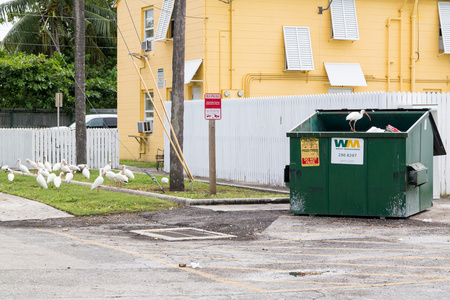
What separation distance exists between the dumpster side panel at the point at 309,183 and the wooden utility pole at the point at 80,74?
30.4 feet

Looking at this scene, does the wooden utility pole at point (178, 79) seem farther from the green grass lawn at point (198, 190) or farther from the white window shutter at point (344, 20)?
the white window shutter at point (344, 20)

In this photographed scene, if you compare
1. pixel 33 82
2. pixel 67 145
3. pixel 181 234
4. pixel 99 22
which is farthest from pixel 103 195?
pixel 99 22

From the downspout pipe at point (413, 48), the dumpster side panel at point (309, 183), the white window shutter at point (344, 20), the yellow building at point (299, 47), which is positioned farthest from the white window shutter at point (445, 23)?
the dumpster side panel at point (309, 183)

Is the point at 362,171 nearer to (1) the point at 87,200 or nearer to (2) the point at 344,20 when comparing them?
(1) the point at 87,200

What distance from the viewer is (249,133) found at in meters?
18.5

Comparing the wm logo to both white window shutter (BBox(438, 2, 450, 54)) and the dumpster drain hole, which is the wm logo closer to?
the dumpster drain hole

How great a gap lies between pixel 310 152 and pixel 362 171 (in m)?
0.97

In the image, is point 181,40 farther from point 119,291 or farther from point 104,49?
point 104,49

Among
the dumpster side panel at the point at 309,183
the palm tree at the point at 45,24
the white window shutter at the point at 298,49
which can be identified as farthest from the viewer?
the palm tree at the point at 45,24

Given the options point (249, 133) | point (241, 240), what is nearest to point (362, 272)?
point (241, 240)

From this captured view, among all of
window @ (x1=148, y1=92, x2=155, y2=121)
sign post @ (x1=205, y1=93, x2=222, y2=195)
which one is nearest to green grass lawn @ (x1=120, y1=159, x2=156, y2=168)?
window @ (x1=148, y1=92, x2=155, y2=121)

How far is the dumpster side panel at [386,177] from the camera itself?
1180 centimetres

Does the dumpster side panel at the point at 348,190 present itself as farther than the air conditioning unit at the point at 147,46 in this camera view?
No

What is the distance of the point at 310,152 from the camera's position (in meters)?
12.5
